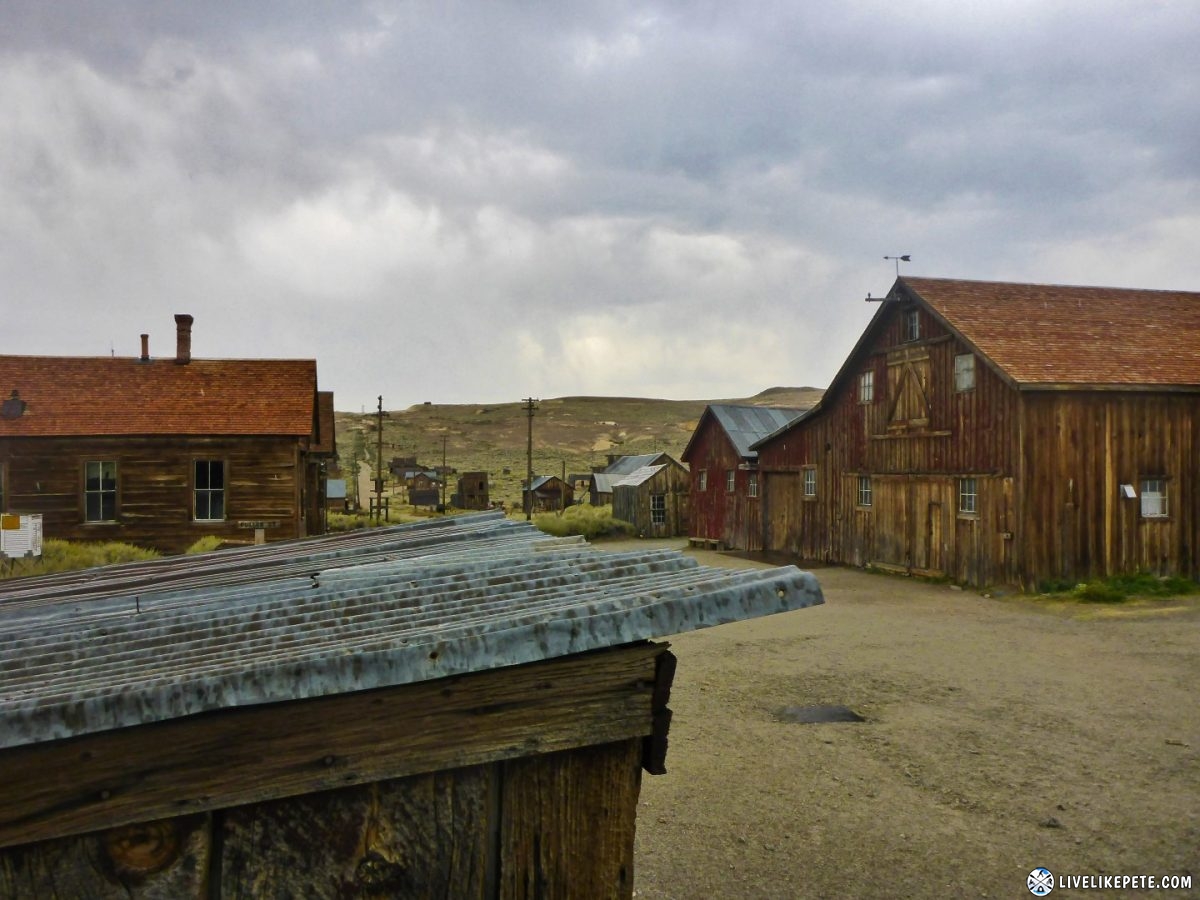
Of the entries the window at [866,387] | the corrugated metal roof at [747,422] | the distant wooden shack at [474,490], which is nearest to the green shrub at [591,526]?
the corrugated metal roof at [747,422]

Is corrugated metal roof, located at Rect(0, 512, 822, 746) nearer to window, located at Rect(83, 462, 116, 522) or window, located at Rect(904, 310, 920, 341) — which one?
window, located at Rect(904, 310, 920, 341)

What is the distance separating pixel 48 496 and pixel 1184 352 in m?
25.1

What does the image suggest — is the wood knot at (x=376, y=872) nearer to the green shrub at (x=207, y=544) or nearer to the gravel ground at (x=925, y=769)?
the gravel ground at (x=925, y=769)

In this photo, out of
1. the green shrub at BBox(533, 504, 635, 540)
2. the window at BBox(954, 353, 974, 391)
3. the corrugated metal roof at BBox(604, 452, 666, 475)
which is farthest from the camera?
the corrugated metal roof at BBox(604, 452, 666, 475)

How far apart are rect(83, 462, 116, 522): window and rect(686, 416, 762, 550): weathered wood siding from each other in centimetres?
1728

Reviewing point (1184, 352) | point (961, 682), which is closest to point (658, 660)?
point (961, 682)

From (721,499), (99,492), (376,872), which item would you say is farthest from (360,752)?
(721,499)

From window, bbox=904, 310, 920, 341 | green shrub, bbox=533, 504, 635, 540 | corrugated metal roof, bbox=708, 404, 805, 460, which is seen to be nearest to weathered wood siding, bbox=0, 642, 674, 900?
window, bbox=904, 310, 920, 341

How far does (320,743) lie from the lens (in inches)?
76.9

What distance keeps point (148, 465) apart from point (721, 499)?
17.1m

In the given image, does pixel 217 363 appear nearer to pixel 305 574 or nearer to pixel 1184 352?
pixel 305 574

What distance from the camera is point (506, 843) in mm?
2064

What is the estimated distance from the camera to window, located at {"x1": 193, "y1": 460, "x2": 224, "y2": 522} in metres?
20.5

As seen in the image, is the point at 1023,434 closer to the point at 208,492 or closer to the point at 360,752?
the point at 360,752
